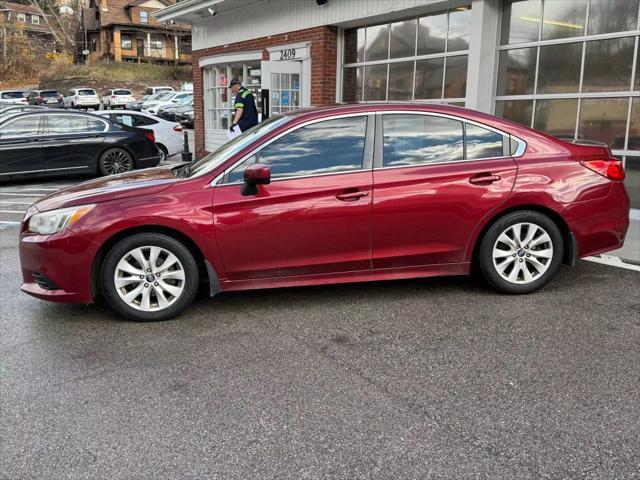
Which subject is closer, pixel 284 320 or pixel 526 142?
pixel 284 320

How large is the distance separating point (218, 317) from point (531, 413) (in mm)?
2410

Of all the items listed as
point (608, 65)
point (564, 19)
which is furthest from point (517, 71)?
point (608, 65)

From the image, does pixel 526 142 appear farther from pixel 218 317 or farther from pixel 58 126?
pixel 58 126

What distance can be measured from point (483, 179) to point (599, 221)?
1074 millimetres

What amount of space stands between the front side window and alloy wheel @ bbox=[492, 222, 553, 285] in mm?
1336

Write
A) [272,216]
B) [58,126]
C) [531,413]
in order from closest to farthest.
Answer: [531,413] < [272,216] < [58,126]

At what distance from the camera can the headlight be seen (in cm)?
438

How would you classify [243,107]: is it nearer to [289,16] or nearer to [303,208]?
[289,16]

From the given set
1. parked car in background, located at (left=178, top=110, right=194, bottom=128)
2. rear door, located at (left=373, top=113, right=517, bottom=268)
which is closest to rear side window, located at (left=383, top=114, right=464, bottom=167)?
rear door, located at (left=373, top=113, right=517, bottom=268)

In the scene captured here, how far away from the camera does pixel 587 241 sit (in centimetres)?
500

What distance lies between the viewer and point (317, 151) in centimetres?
468

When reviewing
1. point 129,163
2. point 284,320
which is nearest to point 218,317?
point 284,320

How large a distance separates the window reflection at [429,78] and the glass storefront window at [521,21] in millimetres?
1238

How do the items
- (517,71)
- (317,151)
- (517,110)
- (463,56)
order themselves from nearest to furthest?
1. (317,151)
2. (517,71)
3. (517,110)
4. (463,56)
